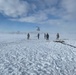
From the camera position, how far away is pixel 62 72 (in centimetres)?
671

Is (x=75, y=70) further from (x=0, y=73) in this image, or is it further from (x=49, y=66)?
(x=0, y=73)

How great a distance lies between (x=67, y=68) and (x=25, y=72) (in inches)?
113

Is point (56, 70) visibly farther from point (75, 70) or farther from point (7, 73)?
point (7, 73)

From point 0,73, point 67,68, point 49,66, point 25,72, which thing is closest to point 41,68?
point 49,66

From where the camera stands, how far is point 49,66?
7578mm

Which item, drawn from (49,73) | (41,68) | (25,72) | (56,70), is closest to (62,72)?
(56,70)

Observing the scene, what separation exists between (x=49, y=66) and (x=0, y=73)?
3.24 meters

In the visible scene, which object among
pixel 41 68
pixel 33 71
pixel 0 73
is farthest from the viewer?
pixel 41 68

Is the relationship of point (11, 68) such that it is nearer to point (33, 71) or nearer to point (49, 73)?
point (33, 71)

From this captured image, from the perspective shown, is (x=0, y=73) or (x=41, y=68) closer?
(x=0, y=73)

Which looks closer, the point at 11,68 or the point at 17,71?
the point at 17,71

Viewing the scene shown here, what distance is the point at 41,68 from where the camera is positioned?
719 centimetres

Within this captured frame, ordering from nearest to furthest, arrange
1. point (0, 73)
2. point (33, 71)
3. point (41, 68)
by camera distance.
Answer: point (0, 73), point (33, 71), point (41, 68)

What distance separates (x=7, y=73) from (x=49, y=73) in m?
2.48
